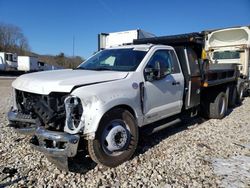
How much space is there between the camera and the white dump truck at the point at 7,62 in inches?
1273

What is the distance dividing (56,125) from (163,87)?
2.20 m

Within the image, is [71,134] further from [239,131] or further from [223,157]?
[239,131]

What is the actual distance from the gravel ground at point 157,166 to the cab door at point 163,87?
67 centimetres

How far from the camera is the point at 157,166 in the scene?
3854 millimetres

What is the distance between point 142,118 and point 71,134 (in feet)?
4.72

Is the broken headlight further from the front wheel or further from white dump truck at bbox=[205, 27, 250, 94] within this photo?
white dump truck at bbox=[205, 27, 250, 94]

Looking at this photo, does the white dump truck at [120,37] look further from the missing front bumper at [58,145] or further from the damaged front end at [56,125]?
the missing front bumper at [58,145]

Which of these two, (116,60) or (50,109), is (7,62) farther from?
(50,109)

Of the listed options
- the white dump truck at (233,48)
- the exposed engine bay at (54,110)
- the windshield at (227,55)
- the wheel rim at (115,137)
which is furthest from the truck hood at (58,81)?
the windshield at (227,55)

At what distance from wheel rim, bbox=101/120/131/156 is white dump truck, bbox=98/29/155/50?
661cm

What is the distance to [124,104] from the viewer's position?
3.84 meters

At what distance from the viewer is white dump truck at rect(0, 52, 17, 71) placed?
32.3 m

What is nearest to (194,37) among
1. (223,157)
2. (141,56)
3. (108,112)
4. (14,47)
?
(141,56)

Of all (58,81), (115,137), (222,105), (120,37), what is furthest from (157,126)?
(120,37)
